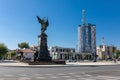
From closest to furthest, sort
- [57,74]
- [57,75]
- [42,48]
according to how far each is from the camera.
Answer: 1. [57,75]
2. [57,74]
3. [42,48]

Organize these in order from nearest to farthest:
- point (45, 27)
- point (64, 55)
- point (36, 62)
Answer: point (36, 62) → point (45, 27) → point (64, 55)

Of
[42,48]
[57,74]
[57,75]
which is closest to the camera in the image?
[57,75]

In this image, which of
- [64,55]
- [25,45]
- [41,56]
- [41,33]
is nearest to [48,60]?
[41,56]

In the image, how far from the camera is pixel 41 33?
56250 millimetres

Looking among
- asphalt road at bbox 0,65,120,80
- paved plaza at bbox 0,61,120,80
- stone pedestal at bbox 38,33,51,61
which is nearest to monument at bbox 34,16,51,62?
stone pedestal at bbox 38,33,51,61

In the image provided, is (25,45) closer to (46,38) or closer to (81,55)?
(81,55)

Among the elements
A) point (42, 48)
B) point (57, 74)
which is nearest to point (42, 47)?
point (42, 48)

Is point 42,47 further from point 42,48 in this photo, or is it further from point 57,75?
point 57,75

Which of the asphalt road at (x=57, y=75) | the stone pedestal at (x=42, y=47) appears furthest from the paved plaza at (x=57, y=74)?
the stone pedestal at (x=42, y=47)

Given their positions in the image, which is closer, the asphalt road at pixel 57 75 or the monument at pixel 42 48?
the asphalt road at pixel 57 75

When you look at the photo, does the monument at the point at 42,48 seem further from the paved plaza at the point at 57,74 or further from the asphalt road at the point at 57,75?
the asphalt road at the point at 57,75

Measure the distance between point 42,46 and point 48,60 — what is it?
3.63 metres

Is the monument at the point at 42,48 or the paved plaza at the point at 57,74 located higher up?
the monument at the point at 42,48

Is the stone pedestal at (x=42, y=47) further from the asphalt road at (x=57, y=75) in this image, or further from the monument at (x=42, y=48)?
the asphalt road at (x=57, y=75)
